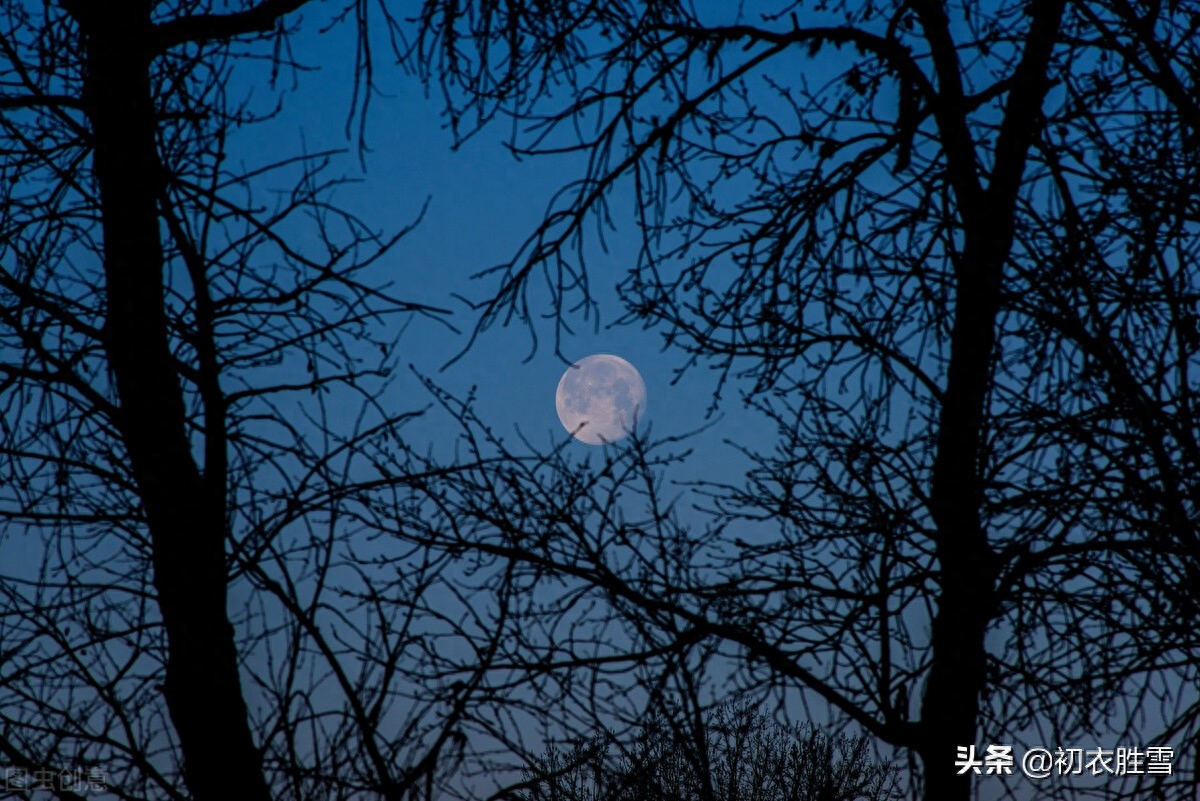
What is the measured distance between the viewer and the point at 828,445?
4.57 m

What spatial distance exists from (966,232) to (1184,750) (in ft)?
7.24

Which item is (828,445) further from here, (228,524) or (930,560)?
(228,524)

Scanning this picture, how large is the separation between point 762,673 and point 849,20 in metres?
3.47

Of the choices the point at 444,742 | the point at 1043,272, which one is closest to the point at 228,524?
the point at 444,742

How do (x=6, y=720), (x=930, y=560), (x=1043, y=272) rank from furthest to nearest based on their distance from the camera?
(x=930, y=560) < (x=1043, y=272) < (x=6, y=720)

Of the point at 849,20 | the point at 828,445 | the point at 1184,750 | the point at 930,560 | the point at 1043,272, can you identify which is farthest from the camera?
the point at 849,20

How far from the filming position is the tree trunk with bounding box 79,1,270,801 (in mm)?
3438

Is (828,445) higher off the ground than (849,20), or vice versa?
(849,20)

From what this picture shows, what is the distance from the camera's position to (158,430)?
11.6 feet

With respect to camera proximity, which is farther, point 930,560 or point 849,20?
point 849,20

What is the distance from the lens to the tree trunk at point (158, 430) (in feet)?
11.3

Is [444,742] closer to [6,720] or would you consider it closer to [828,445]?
[6,720]

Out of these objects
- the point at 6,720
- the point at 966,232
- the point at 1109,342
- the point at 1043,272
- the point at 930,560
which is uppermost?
the point at 966,232

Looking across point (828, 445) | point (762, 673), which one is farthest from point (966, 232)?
point (762, 673)
